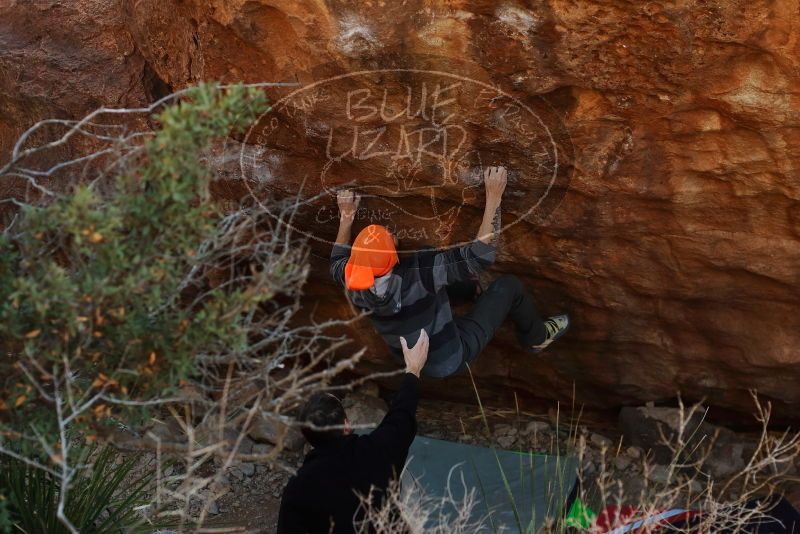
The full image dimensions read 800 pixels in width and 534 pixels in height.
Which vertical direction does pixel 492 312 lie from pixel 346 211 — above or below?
below

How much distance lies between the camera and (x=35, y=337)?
279 centimetres

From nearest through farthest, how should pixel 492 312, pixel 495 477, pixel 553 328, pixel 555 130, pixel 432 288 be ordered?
pixel 555 130 → pixel 432 288 → pixel 492 312 → pixel 553 328 → pixel 495 477

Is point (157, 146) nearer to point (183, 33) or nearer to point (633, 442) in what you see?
point (183, 33)

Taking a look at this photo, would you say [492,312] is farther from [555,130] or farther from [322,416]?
[322,416]

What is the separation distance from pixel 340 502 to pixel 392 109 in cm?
167

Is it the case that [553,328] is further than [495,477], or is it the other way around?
[495,477]

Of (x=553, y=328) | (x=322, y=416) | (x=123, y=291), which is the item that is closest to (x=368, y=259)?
(x=322, y=416)

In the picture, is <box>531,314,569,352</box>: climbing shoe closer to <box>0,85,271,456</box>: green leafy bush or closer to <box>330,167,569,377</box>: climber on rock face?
<box>330,167,569,377</box>: climber on rock face

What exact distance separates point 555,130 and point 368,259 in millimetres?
1004

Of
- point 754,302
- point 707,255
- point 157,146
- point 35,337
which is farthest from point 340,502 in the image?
point 754,302

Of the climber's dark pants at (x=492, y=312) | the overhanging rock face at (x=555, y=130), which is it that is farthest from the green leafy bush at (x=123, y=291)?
the climber's dark pants at (x=492, y=312)

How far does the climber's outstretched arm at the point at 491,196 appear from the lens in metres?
4.25

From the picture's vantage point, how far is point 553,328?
4.93 meters

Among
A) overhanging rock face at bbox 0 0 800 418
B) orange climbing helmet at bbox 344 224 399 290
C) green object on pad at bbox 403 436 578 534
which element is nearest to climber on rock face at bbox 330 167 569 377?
orange climbing helmet at bbox 344 224 399 290
